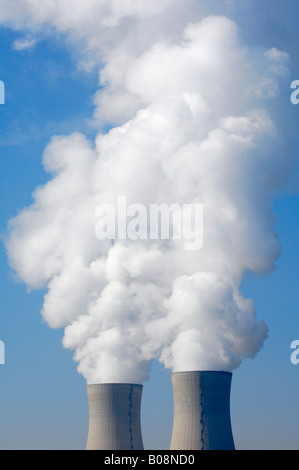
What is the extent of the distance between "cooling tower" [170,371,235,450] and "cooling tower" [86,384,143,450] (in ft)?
10.4

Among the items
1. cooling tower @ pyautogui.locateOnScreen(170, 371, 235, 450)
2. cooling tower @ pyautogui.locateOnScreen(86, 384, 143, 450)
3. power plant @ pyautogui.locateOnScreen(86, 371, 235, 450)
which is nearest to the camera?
cooling tower @ pyautogui.locateOnScreen(170, 371, 235, 450)

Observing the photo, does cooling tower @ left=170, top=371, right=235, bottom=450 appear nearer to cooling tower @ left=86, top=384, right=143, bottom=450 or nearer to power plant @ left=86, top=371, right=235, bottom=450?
power plant @ left=86, top=371, right=235, bottom=450

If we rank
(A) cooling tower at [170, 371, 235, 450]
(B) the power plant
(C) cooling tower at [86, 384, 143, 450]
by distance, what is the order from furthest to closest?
(C) cooling tower at [86, 384, 143, 450], (B) the power plant, (A) cooling tower at [170, 371, 235, 450]

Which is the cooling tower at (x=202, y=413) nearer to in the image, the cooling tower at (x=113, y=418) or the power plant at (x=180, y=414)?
the power plant at (x=180, y=414)

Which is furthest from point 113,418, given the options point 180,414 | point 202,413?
point 202,413

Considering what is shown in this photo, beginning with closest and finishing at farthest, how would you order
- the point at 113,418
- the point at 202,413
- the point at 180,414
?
the point at 202,413, the point at 180,414, the point at 113,418

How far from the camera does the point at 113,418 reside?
4109 cm

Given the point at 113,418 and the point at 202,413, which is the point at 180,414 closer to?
the point at 202,413

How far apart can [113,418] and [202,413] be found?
547cm

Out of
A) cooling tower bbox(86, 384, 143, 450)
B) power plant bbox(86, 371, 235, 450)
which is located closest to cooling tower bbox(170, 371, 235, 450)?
power plant bbox(86, 371, 235, 450)

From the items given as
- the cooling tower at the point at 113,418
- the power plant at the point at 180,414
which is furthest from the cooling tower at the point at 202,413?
the cooling tower at the point at 113,418

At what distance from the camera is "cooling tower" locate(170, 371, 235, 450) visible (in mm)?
38219
